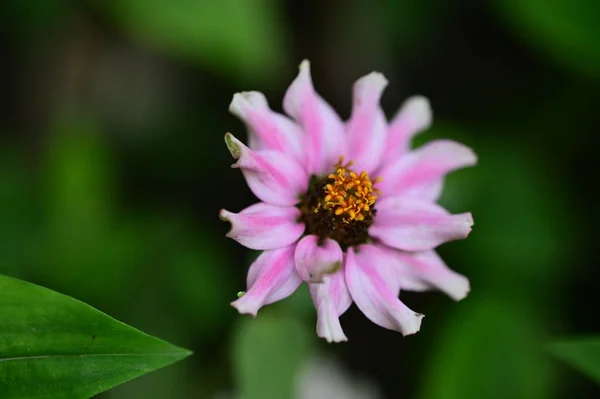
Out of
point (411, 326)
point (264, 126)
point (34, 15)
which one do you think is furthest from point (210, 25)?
point (411, 326)

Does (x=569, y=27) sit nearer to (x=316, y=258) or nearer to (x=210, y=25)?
(x=210, y=25)

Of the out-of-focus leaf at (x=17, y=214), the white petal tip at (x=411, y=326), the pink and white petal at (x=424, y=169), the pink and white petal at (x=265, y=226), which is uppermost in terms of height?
the out-of-focus leaf at (x=17, y=214)

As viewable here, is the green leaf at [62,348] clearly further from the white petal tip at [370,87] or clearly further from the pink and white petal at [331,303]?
the white petal tip at [370,87]

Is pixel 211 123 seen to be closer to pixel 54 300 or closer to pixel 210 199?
pixel 210 199

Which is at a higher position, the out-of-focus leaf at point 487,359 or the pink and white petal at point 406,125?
the pink and white petal at point 406,125

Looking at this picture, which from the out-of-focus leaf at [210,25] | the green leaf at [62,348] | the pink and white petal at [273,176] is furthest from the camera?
the out-of-focus leaf at [210,25]

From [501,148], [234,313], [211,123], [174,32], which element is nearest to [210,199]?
[211,123]

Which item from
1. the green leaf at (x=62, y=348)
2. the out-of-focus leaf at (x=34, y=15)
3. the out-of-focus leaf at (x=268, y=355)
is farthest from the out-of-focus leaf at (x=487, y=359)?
the out-of-focus leaf at (x=34, y=15)

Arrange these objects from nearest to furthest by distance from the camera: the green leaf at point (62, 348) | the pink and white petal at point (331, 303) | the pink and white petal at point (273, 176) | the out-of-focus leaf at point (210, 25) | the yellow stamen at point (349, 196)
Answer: the green leaf at point (62, 348) → the pink and white petal at point (331, 303) → the pink and white petal at point (273, 176) → the yellow stamen at point (349, 196) → the out-of-focus leaf at point (210, 25)
